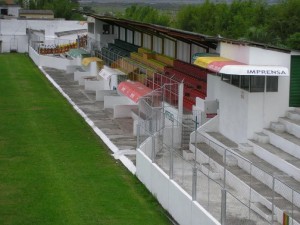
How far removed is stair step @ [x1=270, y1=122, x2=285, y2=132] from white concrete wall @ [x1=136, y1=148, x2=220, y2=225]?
410 cm

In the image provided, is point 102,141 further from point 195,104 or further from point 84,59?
point 84,59

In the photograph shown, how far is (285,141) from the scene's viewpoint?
22.4 metres

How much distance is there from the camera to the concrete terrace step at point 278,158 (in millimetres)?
20438

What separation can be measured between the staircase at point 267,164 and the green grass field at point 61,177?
2.43m

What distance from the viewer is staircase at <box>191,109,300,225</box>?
1795 cm

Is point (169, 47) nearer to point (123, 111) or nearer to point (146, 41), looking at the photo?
point (146, 41)

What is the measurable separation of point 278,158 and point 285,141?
1.15 metres

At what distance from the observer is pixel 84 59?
53.7 metres

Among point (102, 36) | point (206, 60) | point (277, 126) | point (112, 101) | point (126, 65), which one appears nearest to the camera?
point (277, 126)

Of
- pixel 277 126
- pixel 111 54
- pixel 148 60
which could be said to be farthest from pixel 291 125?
pixel 111 54

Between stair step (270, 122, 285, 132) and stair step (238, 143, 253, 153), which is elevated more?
stair step (270, 122, 285, 132)

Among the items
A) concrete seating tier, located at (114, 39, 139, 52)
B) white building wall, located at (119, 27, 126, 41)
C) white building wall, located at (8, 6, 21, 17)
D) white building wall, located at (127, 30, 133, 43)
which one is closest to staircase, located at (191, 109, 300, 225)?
concrete seating tier, located at (114, 39, 139, 52)

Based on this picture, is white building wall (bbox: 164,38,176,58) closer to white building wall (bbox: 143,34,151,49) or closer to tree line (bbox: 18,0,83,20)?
white building wall (bbox: 143,34,151,49)

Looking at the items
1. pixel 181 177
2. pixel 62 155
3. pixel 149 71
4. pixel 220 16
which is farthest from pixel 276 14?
pixel 181 177
